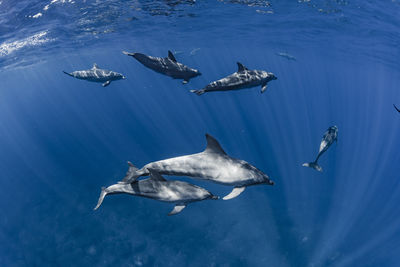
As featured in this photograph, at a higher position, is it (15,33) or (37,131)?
(15,33)

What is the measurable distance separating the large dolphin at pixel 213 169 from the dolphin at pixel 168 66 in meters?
3.49

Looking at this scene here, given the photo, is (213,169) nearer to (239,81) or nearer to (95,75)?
(239,81)

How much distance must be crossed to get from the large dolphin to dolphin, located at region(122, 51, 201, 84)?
3494 millimetres

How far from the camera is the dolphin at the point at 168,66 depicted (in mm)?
7473

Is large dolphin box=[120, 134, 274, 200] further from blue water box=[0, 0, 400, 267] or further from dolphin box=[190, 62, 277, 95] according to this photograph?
blue water box=[0, 0, 400, 267]

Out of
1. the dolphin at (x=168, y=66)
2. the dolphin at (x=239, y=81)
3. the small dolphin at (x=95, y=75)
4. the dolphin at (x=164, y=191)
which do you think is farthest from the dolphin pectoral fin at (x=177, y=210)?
the small dolphin at (x=95, y=75)

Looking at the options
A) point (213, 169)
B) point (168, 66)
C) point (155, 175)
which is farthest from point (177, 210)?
point (168, 66)

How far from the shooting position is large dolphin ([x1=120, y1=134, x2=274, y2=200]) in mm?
5281

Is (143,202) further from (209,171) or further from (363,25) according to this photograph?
(363,25)

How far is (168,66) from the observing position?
773 centimetres

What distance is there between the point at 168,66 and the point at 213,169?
164 inches

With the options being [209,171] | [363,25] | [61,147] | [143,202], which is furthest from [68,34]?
[363,25]

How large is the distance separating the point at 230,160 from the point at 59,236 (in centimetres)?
1420

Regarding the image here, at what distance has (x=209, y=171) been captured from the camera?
5.31 m
